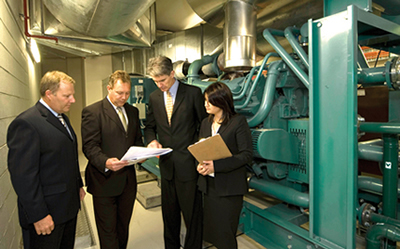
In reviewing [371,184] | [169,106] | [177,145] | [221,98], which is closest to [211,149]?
[221,98]

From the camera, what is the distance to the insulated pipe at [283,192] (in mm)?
2070

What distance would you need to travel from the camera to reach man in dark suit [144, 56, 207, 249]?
1.96 m

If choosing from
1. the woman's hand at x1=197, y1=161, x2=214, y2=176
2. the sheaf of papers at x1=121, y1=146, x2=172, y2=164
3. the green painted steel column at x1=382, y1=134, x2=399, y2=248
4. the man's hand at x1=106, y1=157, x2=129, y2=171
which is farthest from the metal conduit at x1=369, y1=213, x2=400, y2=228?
the man's hand at x1=106, y1=157, x2=129, y2=171

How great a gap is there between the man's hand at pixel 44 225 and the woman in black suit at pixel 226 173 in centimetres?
88

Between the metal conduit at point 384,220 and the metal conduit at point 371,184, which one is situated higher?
the metal conduit at point 371,184

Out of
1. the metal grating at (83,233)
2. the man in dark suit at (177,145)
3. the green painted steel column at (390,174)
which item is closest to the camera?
the green painted steel column at (390,174)

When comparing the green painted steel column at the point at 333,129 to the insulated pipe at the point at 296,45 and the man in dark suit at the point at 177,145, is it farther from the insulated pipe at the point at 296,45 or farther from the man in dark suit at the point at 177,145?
the man in dark suit at the point at 177,145

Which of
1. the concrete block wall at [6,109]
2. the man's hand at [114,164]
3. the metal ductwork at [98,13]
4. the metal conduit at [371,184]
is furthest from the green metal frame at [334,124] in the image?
the concrete block wall at [6,109]

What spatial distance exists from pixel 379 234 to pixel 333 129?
0.84 metres

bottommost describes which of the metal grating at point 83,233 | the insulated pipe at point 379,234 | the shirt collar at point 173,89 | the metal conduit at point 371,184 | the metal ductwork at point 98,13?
the metal grating at point 83,233

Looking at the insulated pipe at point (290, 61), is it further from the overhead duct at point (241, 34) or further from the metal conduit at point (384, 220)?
the metal conduit at point (384, 220)

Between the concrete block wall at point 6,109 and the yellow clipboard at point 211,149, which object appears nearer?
the yellow clipboard at point 211,149

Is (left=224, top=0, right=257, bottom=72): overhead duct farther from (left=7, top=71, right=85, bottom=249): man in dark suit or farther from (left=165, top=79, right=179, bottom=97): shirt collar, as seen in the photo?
(left=7, top=71, right=85, bottom=249): man in dark suit

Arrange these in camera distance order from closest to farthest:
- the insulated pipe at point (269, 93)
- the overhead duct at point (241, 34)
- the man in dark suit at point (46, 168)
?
the man in dark suit at point (46, 168), the insulated pipe at point (269, 93), the overhead duct at point (241, 34)
